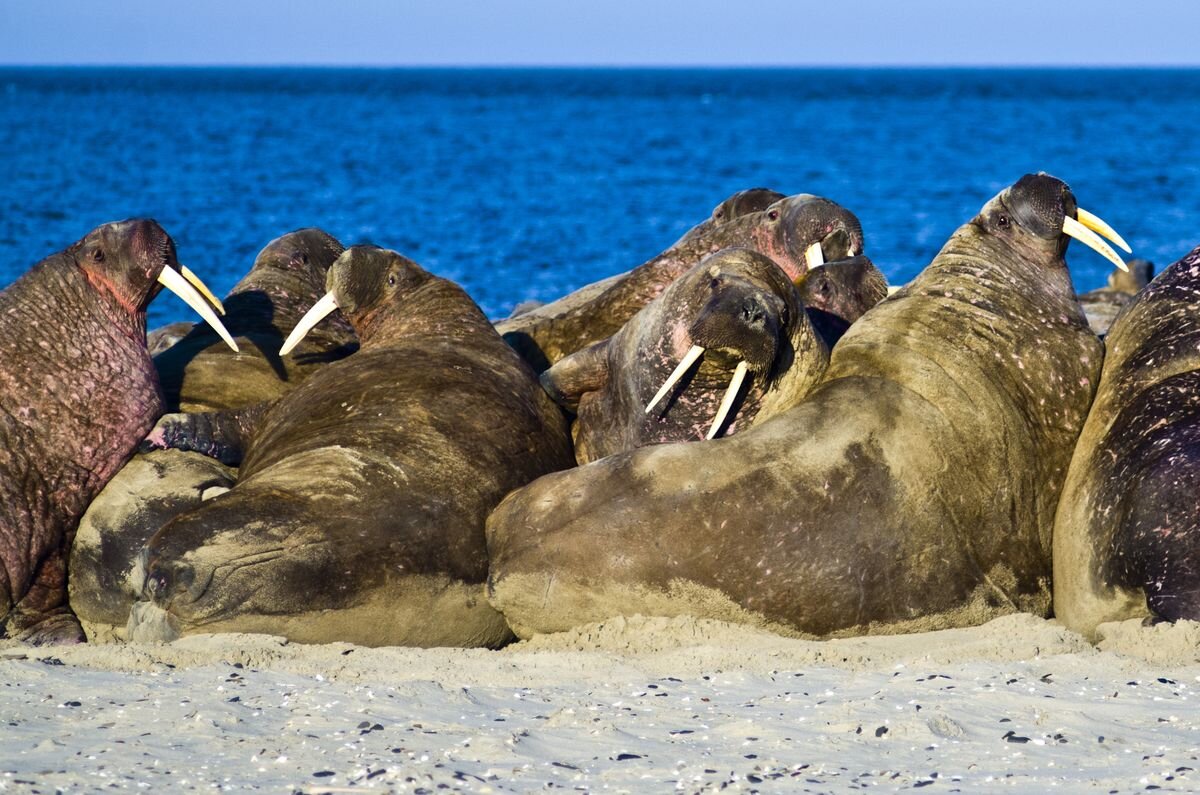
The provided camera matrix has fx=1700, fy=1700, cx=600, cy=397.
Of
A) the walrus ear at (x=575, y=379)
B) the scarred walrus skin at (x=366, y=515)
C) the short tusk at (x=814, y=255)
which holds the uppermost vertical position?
the short tusk at (x=814, y=255)

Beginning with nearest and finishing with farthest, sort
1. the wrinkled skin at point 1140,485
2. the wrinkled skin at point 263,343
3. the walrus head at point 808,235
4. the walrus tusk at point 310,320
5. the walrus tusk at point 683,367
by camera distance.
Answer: the wrinkled skin at point 1140,485 → the walrus tusk at point 683,367 → the walrus tusk at point 310,320 → the wrinkled skin at point 263,343 → the walrus head at point 808,235

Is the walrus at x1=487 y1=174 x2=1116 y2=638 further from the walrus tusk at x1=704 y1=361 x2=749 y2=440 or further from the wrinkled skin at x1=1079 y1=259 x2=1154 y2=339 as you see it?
the wrinkled skin at x1=1079 y1=259 x2=1154 y2=339

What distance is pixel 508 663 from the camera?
5898 mm

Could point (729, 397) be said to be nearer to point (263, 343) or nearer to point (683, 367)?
point (683, 367)

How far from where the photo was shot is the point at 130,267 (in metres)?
7.34

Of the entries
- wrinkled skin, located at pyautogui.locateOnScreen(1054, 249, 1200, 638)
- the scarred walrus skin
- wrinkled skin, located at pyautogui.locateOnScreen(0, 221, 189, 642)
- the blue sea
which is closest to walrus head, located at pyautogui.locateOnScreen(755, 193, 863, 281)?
wrinkled skin, located at pyautogui.locateOnScreen(1054, 249, 1200, 638)

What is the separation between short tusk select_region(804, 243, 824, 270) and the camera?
334 inches

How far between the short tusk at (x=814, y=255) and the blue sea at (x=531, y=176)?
10973mm

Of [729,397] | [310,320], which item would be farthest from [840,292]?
[310,320]

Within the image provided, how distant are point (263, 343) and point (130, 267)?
1042 mm

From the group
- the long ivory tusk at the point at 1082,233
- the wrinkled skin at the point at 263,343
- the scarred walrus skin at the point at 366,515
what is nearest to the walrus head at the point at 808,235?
the long ivory tusk at the point at 1082,233

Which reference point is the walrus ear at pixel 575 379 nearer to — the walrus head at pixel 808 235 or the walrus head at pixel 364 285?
the walrus head at pixel 364 285

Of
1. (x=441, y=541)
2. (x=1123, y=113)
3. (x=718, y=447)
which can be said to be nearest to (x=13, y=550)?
(x=441, y=541)

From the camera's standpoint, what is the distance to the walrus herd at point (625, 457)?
6.03 m
